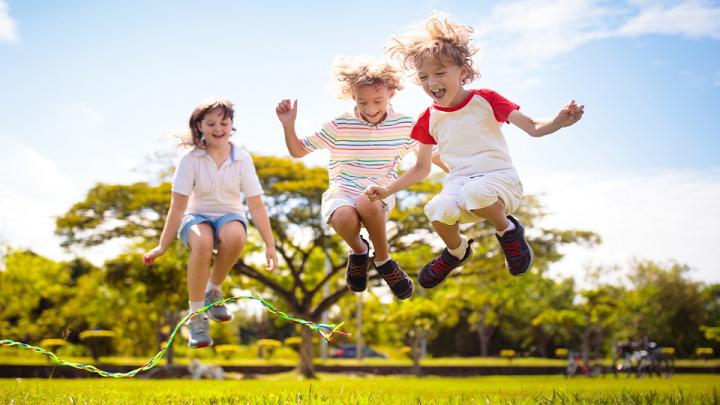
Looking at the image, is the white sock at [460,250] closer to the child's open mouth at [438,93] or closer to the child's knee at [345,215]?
the child's knee at [345,215]

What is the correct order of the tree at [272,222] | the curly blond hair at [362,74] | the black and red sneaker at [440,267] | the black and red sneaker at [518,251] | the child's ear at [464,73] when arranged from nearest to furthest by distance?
the black and red sneaker at [518,251] → the child's ear at [464,73] → the curly blond hair at [362,74] → the black and red sneaker at [440,267] → the tree at [272,222]

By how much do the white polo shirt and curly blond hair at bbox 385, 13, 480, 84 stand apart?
161cm

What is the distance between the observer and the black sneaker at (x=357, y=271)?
5.27m

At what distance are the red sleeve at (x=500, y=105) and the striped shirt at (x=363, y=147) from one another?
2.72 feet

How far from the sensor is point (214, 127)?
216 inches

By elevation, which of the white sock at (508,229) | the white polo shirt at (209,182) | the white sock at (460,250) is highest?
the white polo shirt at (209,182)

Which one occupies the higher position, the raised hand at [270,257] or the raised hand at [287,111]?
the raised hand at [287,111]

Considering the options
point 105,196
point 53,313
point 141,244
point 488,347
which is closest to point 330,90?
point 105,196

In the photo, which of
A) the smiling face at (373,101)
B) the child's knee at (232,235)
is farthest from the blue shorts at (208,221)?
the smiling face at (373,101)

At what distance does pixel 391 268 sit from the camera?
528cm

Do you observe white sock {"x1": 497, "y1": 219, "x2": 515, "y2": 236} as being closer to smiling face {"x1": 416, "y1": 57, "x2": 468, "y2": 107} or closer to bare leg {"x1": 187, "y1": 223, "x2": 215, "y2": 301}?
smiling face {"x1": 416, "y1": 57, "x2": 468, "y2": 107}

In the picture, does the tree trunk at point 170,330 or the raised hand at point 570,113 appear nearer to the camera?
the raised hand at point 570,113

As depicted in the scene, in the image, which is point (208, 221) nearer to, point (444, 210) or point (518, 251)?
point (444, 210)

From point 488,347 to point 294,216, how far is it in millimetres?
21264
